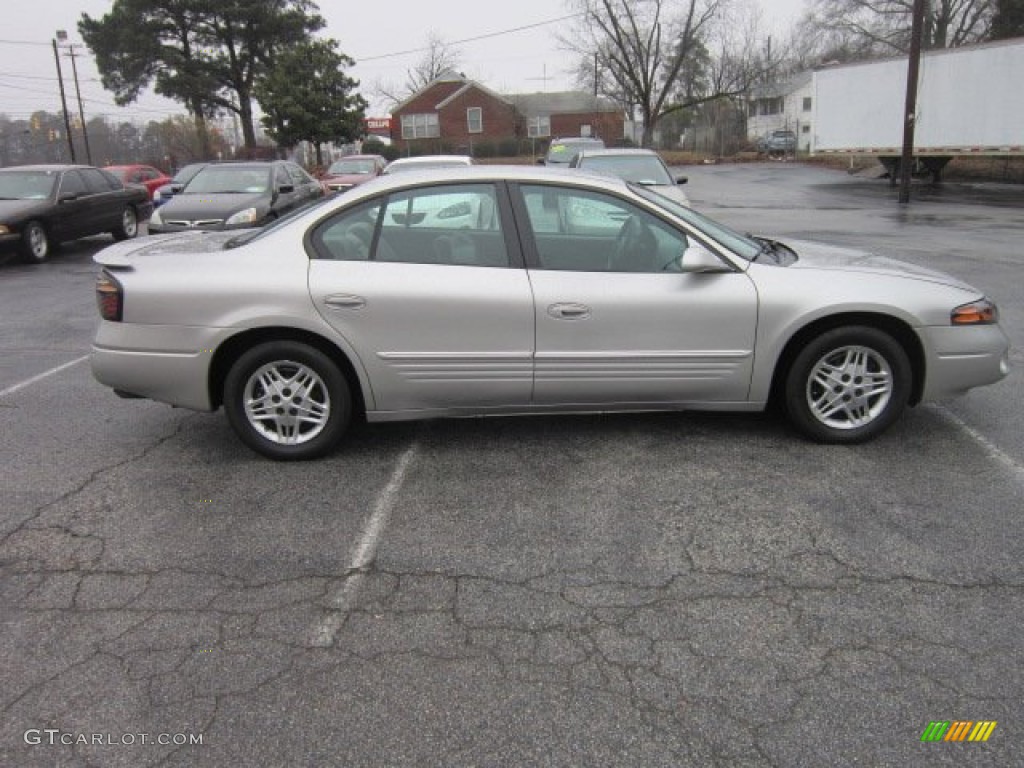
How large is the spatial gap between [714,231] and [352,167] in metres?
16.9

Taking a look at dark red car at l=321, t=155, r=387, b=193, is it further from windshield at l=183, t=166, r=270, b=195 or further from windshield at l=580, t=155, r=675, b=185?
windshield at l=580, t=155, r=675, b=185

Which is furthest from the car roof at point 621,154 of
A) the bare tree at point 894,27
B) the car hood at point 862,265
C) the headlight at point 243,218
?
the bare tree at point 894,27

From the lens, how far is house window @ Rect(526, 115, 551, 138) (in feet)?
217

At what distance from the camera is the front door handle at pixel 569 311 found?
13.8ft

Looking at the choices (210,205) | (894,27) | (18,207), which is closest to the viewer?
(210,205)

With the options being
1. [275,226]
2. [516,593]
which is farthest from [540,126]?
[516,593]

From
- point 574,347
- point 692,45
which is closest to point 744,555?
point 574,347

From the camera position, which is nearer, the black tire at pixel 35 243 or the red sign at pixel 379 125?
the black tire at pixel 35 243

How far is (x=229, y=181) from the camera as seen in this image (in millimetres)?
13141

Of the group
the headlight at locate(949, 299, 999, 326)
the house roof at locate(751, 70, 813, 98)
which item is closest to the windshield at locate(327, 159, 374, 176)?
the headlight at locate(949, 299, 999, 326)

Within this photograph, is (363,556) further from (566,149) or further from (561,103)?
(561,103)

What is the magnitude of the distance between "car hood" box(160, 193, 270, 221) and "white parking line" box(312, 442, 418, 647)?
342 inches

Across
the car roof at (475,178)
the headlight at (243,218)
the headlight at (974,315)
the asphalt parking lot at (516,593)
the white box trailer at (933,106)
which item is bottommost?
the asphalt parking lot at (516,593)

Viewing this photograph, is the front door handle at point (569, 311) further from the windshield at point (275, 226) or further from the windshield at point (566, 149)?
the windshield at point (566, 149)
